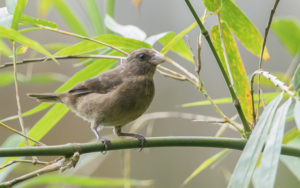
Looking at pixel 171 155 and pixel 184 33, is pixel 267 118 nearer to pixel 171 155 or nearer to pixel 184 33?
pixel 184 33

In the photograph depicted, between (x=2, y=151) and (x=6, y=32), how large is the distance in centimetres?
36

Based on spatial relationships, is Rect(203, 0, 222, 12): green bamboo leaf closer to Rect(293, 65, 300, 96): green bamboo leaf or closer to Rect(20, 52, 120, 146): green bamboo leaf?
Rect(20, 52, 120, 146): green bamboo leaf

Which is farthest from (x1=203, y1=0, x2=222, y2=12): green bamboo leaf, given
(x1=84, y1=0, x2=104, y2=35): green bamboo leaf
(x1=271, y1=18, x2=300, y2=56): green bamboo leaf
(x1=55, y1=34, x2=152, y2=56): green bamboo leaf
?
(x1=84, y1=0, x2=104, y2=35): green bamboo leaf

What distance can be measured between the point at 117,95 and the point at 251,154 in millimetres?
1694

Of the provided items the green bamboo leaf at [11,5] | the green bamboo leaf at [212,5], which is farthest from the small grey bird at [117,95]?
the green bamboo leaf at [11,5]

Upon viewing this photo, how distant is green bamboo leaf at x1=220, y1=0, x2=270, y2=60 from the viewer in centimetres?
192

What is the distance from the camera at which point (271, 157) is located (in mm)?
1070

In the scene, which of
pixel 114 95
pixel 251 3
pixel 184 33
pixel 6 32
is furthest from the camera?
pixel 251 3

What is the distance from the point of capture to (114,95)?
2809mm

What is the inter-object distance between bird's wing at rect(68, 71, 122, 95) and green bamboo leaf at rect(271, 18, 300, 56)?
1.11 m

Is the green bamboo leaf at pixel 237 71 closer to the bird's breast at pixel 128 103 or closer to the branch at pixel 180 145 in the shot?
the branch at pixel 180 145

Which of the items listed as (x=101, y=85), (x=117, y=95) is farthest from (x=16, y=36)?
(x=101, y=85)

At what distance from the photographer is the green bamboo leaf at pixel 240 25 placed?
1.92 metres

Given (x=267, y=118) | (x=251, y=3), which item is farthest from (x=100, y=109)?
(x=251, y=3)
